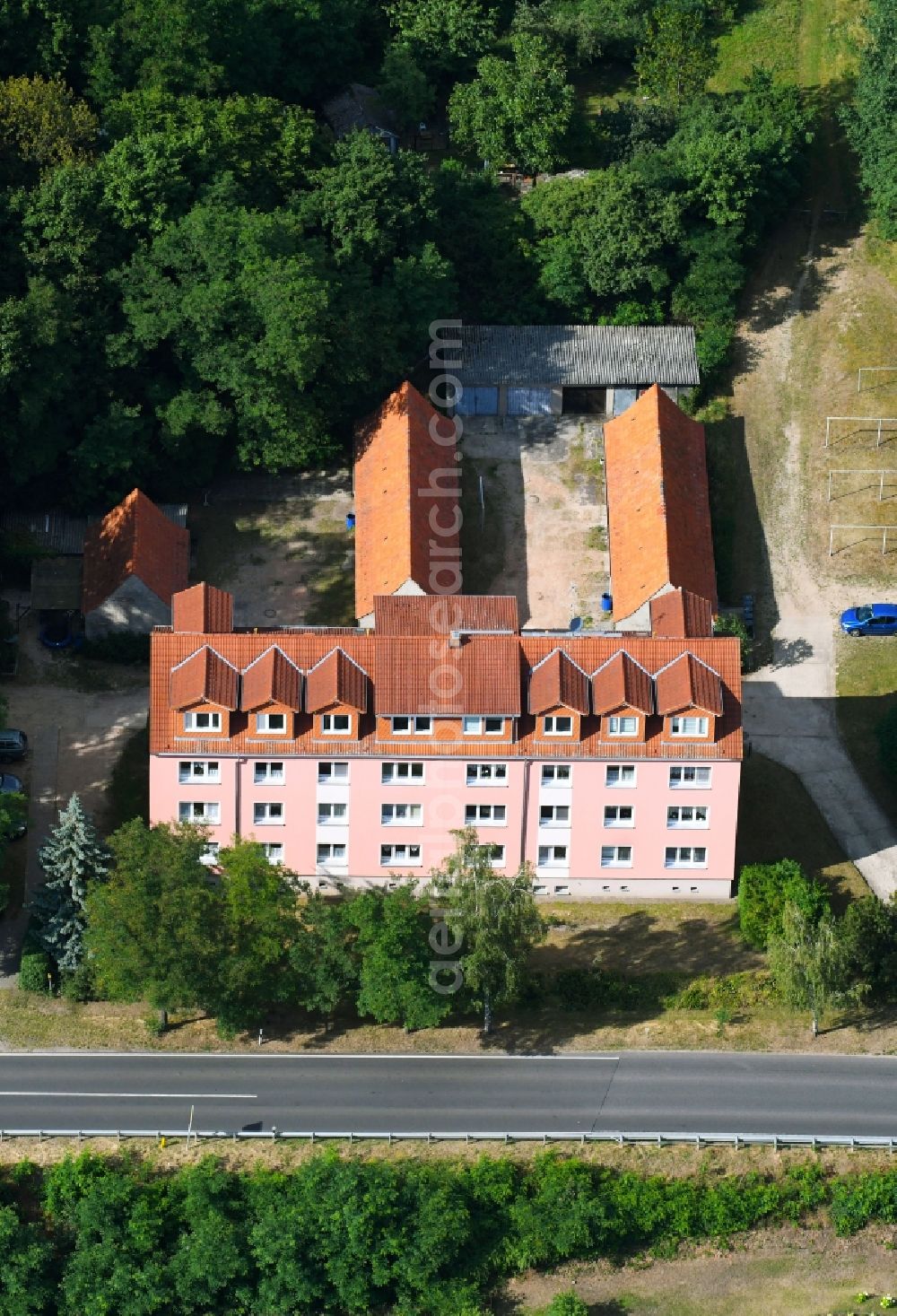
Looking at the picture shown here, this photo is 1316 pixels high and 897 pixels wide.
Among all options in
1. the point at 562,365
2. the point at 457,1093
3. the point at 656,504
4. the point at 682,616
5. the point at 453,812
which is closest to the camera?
the point at 457,1093

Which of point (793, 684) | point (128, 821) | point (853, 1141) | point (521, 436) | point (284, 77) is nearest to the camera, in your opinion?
point (853, 1141)

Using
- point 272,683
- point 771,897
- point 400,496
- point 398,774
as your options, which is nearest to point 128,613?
point 400,496

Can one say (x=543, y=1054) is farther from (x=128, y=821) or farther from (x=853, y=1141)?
(x=128, y=821)

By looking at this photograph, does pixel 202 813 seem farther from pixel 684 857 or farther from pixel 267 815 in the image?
pixel 684 857

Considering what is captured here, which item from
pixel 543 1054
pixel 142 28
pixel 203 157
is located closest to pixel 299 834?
pixel 543 1054

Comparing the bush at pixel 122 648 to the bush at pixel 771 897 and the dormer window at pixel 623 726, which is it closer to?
the dormer window at pixel 623 726

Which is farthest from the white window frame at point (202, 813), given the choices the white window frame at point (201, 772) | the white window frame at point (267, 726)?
the white window frame at point (267, 726)
